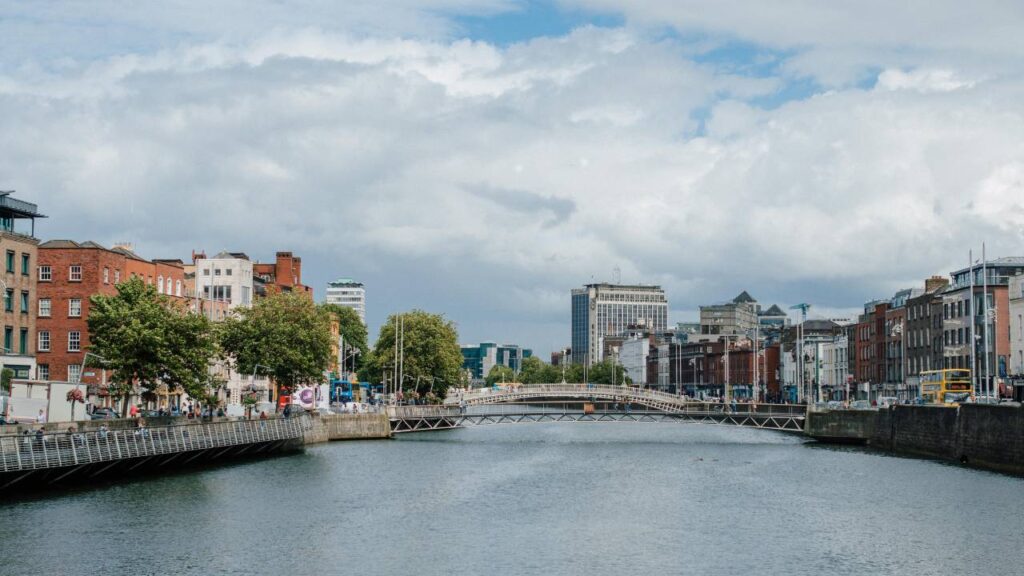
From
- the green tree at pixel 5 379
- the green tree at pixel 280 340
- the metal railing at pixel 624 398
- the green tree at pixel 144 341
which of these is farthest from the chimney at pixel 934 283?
the green tree at pixel 5 379

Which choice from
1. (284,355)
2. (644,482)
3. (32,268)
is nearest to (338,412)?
(284,355)

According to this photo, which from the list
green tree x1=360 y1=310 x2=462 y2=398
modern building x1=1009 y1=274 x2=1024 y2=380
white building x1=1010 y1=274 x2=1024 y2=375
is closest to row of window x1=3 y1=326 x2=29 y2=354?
green tree x1=360 y1=310 x2=462 y2=398

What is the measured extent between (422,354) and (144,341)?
8893 centimetres

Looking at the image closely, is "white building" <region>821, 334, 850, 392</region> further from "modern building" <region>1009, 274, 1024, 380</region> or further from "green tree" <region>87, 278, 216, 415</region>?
"green tree" <region>87, 278, 216, 415</region>

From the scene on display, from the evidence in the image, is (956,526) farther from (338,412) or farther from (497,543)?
(338,412)

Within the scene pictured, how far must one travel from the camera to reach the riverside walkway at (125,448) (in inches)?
2298

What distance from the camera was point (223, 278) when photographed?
141 meters

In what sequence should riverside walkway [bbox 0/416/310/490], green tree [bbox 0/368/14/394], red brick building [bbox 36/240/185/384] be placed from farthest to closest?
red brick building [bbox 36/240/185/384] < green tree [bbox 0/368/14/394] < riverside walkway [bbox 0/416/310/490]

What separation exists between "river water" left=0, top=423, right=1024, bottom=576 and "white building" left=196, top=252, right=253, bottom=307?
169 ft

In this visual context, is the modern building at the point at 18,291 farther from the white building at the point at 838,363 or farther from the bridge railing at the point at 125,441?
the white building at the point at 838,363

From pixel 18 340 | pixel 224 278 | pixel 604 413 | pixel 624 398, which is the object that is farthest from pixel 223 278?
pixel 18 340

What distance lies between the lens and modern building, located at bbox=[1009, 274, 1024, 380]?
12275cm

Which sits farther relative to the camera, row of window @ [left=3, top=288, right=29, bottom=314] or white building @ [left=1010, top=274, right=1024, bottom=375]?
white building @ [left=1010, top=274, right=1024, bottom=375]

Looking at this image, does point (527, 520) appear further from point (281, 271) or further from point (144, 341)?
point (281, 271)
